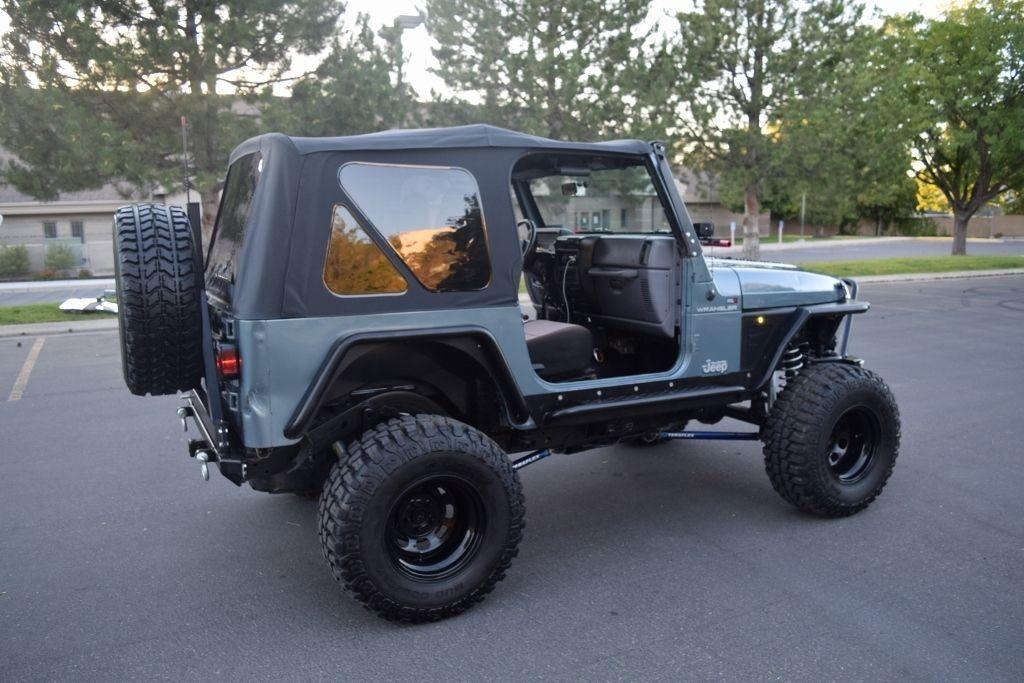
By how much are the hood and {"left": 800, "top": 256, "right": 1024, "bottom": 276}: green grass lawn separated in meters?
16.8

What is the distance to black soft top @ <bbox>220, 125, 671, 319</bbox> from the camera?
3143 millimetres

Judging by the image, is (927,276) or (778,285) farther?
(927,276)

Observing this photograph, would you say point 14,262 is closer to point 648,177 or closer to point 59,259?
point 59,259

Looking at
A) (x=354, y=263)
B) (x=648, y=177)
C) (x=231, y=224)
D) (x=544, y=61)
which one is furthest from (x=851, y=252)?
(x=354, y=263)

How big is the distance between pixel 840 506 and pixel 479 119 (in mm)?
14822

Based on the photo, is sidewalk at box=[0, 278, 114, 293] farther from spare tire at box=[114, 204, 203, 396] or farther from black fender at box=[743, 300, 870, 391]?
black fender at box=[743, 300, 870, 391]

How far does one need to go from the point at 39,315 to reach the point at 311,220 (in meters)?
12.7

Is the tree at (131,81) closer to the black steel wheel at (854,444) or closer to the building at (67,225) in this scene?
the building at (67,225)

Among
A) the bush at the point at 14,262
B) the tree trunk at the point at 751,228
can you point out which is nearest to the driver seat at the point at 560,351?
the tree trunk at the point at 751,228

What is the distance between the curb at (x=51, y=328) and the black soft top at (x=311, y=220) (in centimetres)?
1059

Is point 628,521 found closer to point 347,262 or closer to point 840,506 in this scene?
point 840,506

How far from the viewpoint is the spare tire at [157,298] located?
3342 mm

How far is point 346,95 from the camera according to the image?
50.5ft

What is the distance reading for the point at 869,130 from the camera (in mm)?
18922
